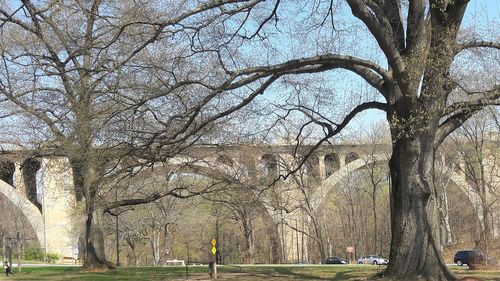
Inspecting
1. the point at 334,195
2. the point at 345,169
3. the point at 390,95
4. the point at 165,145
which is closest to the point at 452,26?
the point at 390,95

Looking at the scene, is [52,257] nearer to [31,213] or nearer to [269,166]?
[31,213]

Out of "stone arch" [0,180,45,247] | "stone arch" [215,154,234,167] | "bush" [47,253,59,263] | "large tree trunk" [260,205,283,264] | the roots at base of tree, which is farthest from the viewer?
"stone arch" [0,180,45,247]

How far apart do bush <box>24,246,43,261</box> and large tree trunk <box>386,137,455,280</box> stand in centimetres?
5770

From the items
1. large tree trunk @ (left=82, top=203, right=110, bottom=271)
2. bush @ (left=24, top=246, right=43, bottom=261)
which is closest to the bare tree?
large tree trunk @ (left=82, top=203, right=110, bottom=271)

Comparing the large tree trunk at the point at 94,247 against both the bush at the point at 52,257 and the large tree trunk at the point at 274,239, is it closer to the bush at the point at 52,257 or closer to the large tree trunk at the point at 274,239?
the large tree trunk at the point at 274,239

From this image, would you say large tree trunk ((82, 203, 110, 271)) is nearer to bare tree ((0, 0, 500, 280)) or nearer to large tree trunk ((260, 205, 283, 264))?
bare tree ((0, 0, 500, 280))

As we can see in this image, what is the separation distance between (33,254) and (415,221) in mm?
60980

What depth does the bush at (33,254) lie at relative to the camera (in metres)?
70.1

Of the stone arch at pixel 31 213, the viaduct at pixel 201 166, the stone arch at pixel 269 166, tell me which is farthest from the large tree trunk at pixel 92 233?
the stone arch at pixel 31 213

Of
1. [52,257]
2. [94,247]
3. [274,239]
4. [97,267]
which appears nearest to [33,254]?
[52,257]

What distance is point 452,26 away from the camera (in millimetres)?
17484

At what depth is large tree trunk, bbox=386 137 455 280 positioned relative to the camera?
1798 centimetres

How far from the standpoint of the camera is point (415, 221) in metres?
18.2

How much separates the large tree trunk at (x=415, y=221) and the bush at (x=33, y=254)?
189ft
